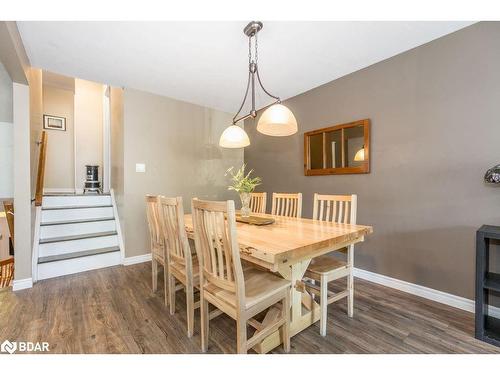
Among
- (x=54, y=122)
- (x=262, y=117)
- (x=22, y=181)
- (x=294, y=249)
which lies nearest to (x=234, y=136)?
(x=262, y=117)

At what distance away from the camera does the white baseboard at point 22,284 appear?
226cm

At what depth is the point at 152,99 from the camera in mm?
3271

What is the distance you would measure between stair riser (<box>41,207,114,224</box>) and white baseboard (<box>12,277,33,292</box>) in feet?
3.01

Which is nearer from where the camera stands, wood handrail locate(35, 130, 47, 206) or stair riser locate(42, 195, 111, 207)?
wood handrail locate(35, 130, 47, 206)

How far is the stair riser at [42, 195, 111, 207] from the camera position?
3195mm

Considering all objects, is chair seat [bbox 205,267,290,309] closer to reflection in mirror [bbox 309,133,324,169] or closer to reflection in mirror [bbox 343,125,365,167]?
reflection in mirror [bbox 343,125,365,167]

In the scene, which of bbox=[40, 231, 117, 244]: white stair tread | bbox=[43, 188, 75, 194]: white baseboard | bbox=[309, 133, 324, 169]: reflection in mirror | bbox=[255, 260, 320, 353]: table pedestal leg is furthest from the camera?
bbox=[43, 188, 75, 194]: white baseboard

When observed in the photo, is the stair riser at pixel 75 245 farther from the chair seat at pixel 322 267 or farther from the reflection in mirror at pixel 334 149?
the reflection in mirror at pixel 334 149

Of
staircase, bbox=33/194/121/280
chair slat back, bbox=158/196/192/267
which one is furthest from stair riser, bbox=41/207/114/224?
chair slat back, bbox=158/196/192/267

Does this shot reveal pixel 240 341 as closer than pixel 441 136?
Yes

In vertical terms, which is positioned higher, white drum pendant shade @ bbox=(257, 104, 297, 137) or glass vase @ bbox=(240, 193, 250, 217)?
white drum pendant shade @ bbox=(257, 104, 297, 137)

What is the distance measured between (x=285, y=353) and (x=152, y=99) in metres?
3.37
